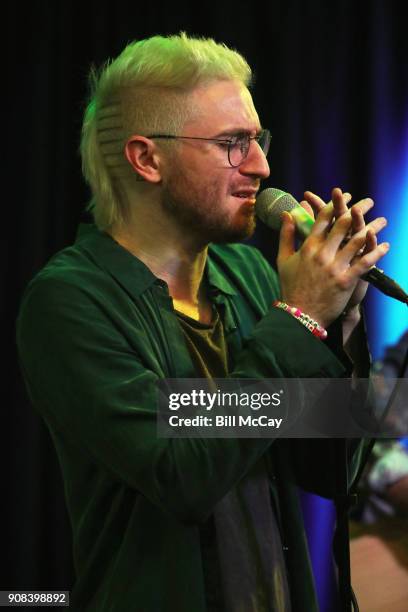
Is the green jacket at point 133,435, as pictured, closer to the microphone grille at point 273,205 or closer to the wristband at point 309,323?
the wristband at point 309,323

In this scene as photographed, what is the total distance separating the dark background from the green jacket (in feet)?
3.64

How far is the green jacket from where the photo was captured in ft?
3.92

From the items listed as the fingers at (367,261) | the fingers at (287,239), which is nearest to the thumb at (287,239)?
the fingers at (287,239)

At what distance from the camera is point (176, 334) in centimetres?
138

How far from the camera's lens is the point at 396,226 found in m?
2.55

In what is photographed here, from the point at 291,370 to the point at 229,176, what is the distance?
391 mm

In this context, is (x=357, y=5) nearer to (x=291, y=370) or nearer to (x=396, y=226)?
(x=396, y=226)

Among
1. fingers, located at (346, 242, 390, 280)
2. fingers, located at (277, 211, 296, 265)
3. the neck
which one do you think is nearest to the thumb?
fingers, located at (277, 211, 296, 265)

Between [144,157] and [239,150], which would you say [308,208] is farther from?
[144,157]

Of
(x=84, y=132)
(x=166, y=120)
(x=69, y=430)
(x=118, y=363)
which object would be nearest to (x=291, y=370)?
(x=118, y=363)

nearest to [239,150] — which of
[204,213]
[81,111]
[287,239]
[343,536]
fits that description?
[204,213]

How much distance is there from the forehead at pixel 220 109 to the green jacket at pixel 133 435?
0.89 feet

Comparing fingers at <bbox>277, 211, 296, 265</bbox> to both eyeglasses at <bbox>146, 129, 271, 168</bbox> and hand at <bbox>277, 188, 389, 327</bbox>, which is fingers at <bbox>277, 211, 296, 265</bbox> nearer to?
hand at <bbox>277, 188, 389, 327</bbox>

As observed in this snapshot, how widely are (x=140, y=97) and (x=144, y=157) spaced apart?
0.11 meters
